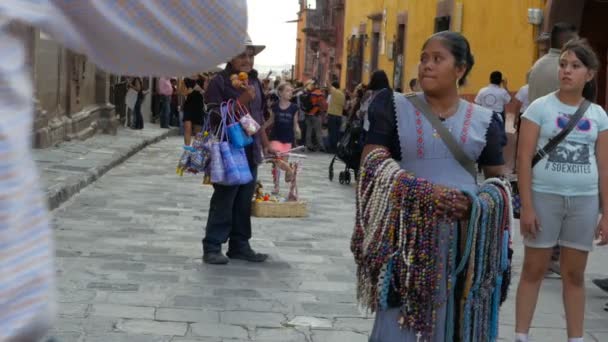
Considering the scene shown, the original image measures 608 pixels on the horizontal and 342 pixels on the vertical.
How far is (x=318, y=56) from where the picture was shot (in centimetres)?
5688

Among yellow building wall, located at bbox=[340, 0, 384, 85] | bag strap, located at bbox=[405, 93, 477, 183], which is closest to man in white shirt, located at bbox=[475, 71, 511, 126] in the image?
bag strap, located at bbox=[405, 93, 477, 183]

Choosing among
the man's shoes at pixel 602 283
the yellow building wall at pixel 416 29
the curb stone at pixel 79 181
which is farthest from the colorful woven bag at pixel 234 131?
the yellow building wall at pixel 416 29

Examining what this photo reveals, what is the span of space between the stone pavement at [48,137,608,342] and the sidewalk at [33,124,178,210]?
1.26 ft

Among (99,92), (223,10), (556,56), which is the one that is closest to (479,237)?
(223,10)

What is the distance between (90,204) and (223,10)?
10.6 metres

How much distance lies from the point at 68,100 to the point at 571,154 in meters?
15.9

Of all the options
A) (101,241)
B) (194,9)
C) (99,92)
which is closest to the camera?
(194,9)

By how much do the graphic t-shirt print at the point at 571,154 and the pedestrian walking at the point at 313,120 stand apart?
20146 millimetres

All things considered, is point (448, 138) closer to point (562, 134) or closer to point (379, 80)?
point (562, 134)

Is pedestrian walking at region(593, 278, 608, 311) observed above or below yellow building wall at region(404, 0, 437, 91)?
below

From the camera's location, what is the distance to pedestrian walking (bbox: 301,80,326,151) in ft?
84.5

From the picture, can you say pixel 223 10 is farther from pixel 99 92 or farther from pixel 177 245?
pixel 99 92

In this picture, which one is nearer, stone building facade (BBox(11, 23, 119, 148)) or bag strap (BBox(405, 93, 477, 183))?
bag strap (BBox(405, 93, 477, 183))

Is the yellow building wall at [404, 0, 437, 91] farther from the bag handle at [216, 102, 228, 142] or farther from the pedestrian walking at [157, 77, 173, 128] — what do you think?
the bag handle at [216, 102, 228, 142]
